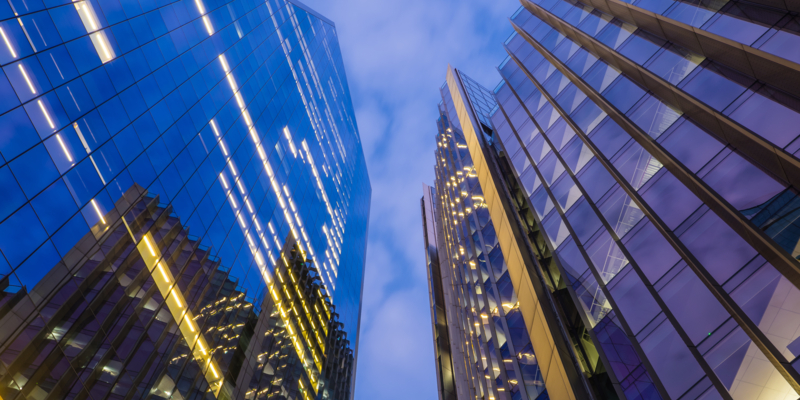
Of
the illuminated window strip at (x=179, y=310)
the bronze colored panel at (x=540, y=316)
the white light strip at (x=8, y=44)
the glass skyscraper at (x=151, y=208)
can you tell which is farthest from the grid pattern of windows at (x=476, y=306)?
the white light strip at (x=8, y=44)

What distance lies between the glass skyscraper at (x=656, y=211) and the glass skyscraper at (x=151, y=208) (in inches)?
776

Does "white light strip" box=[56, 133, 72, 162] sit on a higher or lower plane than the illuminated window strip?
higher

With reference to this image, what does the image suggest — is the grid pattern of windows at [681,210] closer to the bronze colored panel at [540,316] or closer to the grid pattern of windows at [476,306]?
the bronze colored panel at [540,316]

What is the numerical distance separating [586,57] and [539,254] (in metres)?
12.2

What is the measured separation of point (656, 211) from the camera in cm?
1416

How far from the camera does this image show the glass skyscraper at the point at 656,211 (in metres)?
10.5

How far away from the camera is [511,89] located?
3400 cm

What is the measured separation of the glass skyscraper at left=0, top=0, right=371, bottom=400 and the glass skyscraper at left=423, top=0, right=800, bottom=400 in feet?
64.7

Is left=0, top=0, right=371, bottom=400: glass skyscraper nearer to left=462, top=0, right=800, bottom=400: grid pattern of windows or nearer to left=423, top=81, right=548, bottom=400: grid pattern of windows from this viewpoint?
left=423, top=81, right=548, bottom=400: grid pattern of windows

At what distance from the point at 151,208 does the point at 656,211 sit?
1014 inches

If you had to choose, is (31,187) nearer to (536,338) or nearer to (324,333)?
(536,338)

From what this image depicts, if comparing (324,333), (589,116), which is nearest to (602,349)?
(589,116)

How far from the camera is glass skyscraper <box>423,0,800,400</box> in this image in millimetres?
10461

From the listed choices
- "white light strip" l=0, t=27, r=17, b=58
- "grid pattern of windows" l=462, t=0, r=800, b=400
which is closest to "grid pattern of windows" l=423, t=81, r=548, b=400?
"grid pattern of windows" l=462, t=0, r=800, b=400
